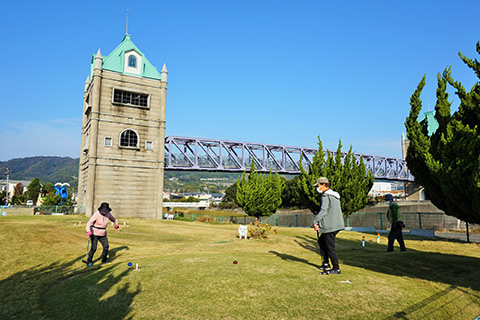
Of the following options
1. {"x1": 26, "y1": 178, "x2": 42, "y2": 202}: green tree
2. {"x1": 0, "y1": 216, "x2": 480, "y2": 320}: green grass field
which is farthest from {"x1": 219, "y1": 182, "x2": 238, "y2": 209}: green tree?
{"x1": 0, "y1": 216, "x2": 480, "y2": 320}: green grass field

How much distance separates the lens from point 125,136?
39.8m

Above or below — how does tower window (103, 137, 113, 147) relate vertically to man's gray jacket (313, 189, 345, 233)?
above

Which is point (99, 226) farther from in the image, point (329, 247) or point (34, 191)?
point (34, 191)

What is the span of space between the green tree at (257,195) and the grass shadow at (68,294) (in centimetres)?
2894

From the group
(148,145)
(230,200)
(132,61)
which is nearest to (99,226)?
(148,145)

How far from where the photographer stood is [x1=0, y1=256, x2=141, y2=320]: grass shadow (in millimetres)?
6023

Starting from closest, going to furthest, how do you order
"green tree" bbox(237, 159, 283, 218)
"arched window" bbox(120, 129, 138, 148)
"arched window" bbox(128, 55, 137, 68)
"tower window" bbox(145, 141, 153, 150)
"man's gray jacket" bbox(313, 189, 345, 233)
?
"man's gray jacket" bbox(313, 189, 345, 233) < "green tree" bbox(237, 159, 283, 218) < "arched window" bbox(120, 129, 138, 148) < "tower window" bbox(145, 141, 153, 150) < "arched window" bbox(128, 55, 137, 68)

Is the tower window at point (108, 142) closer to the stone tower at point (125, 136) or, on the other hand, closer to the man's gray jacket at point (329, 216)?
the stone tower at point (125, 136)

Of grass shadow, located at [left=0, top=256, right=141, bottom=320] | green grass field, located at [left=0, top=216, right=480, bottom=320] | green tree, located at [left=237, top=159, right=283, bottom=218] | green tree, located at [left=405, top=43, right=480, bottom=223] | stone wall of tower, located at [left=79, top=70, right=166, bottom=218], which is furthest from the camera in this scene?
green tree, located at [left=237, top=159, right=283, bottom=218]

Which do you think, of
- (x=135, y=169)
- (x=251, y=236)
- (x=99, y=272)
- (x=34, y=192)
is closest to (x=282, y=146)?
(x=135, y=169)

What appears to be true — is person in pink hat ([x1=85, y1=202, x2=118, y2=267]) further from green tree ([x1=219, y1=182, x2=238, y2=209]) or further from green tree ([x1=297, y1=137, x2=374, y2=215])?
green tree ([x1=219, y1=182, x2=238, y2=209])

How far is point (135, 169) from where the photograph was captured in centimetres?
3984

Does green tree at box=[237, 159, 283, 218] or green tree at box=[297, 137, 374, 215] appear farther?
green tree at box=[237, 159, 283, 218]

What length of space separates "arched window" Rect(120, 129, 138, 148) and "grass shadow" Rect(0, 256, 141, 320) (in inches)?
1213
